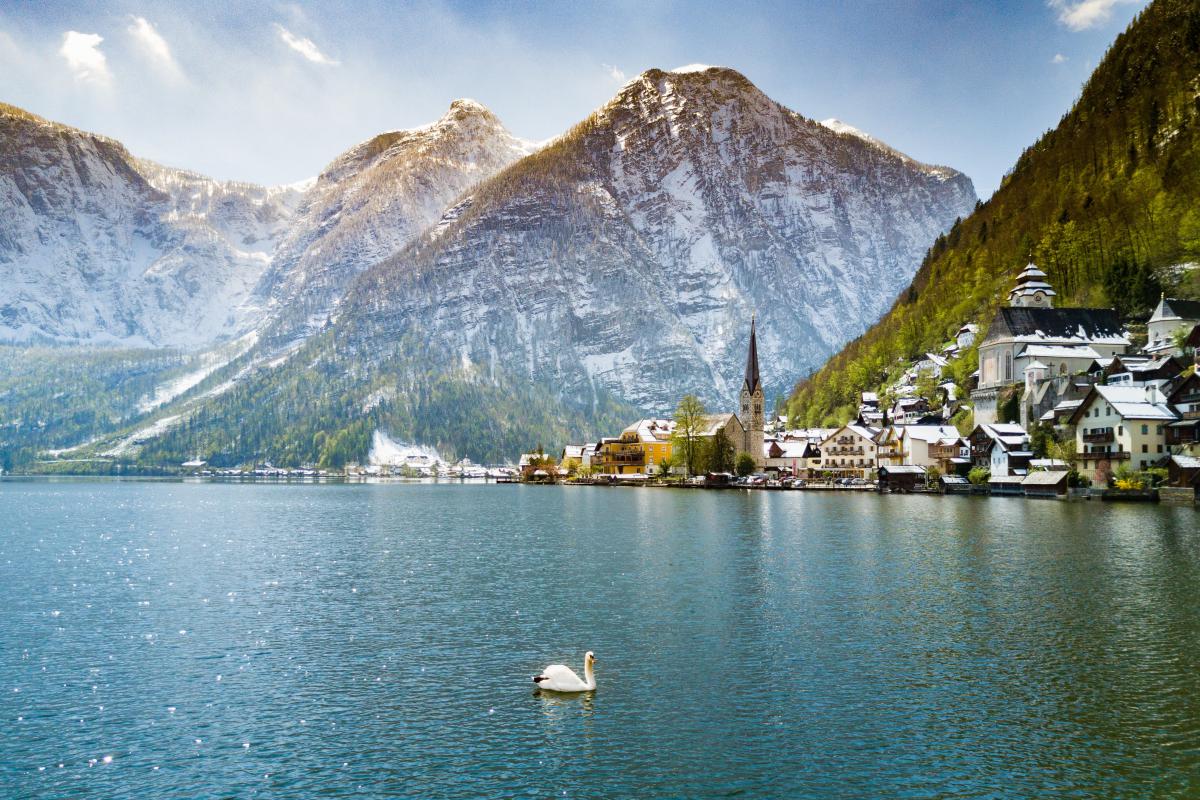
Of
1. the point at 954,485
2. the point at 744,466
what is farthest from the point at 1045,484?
the point at 744,466

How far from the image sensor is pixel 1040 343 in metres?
136

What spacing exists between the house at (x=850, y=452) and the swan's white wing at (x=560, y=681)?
433 feet

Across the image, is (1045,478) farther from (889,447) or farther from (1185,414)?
(889,447)

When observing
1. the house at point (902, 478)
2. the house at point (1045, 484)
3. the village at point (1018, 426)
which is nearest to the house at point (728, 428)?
the village at point (1018, 426)

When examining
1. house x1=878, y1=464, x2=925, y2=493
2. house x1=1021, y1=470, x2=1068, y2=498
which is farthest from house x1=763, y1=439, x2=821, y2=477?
house x1=1021, y1=470, x2=1068, y2=498

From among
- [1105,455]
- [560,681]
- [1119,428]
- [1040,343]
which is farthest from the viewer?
[1040,343]

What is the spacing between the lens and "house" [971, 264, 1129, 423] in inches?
5241

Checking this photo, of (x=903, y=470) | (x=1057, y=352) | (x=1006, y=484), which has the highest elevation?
(x=1057, y=352)

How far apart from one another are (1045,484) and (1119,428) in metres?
11.0

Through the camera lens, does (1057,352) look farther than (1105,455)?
Yes

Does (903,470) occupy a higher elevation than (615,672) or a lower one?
higher

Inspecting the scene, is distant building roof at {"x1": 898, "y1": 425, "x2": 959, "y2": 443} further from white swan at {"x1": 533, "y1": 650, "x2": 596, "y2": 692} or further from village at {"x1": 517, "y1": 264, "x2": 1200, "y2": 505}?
white swan at {"x1": 533, "y1": 650, "x2": 596, "y2": 692}

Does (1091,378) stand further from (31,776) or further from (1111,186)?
(31,776)

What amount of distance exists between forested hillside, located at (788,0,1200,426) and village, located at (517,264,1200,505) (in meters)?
8.77
